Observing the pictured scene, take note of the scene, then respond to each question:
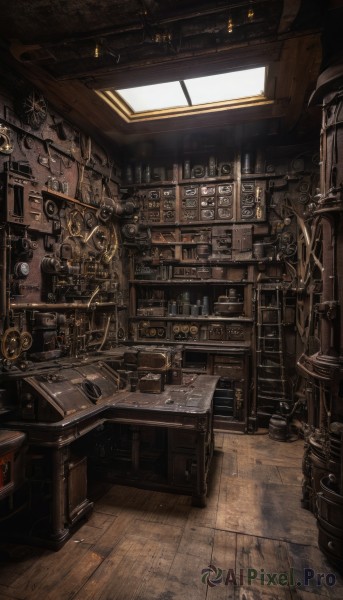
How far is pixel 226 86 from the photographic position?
4840 millimetres

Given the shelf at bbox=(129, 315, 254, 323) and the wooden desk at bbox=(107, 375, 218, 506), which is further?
the shelf at bbox=(129, 315, 254, 323)

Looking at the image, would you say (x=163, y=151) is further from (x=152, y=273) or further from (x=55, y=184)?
(x=55, y=184)

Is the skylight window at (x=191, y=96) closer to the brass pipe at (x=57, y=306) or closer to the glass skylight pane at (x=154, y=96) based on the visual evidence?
the glass skylight pane at (x=154, y=96)

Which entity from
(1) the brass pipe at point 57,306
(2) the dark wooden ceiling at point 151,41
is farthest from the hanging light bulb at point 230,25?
(1) the brass pipe at point 57,306

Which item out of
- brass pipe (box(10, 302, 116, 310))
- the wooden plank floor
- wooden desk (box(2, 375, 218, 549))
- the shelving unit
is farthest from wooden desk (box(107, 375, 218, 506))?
the shelving unit

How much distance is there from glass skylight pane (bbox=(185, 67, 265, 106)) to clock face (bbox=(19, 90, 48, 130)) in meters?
1.94

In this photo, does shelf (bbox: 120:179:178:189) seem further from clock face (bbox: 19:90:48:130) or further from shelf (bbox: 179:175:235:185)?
clock face (bbox: 19:90:48:130)

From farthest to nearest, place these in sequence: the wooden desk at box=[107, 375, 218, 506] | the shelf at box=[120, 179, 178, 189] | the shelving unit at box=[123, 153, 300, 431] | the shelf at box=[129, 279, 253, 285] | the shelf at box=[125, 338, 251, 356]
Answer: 1. the shelf at box=[120, 179, 178, 189]
2. the shelf at box=[129, 279, 253, 285]
3. the shelving unit at box=[123, 153, 300, 431]
4. the shelf at box=[125, 338, 251, 356]
5. the wooden desk at box=[107, 375, 218, 506]

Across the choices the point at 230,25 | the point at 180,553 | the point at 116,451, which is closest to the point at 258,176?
the point at 230,25

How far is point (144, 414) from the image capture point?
3.55 m

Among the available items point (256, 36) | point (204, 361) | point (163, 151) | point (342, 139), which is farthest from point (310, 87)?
point (204, 361)

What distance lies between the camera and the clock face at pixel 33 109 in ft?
13.3

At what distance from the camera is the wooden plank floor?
2.49 meters

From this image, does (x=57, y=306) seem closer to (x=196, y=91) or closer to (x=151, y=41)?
(x=151, y=41)
